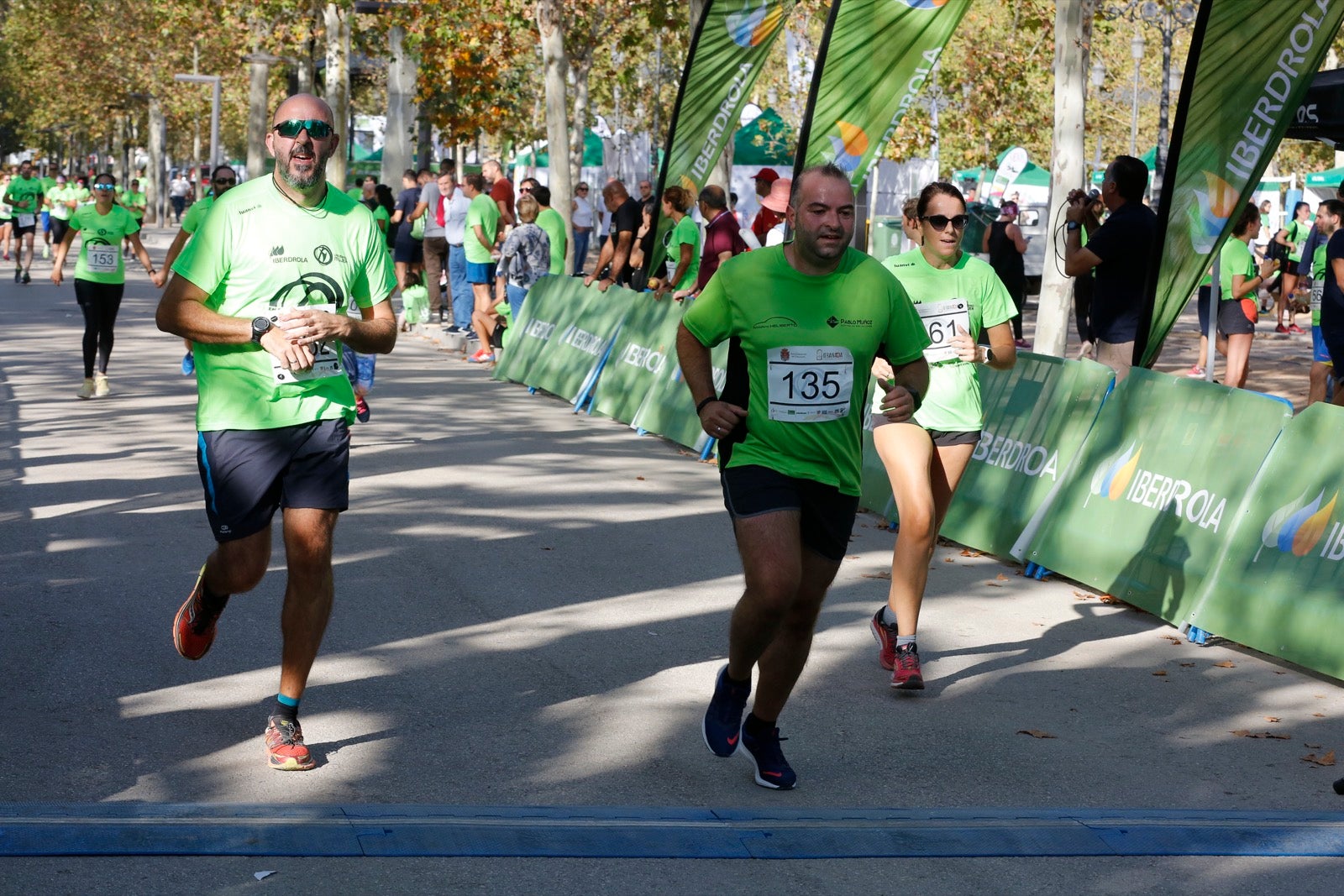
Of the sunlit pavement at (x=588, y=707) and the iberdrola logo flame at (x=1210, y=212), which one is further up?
the iberdrola logo flame at (x=1210, y=212)

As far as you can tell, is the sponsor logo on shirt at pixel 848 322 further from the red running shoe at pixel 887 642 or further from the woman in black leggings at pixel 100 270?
the woman in black leggings at pixel 100 270

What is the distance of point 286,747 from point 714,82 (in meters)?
11.0

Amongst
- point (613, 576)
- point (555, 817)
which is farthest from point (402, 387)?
point (555, 817)

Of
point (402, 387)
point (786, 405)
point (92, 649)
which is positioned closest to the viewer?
point (786, 405)

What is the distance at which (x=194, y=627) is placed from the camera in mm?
5879

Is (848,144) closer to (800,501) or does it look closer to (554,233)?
(554,233)

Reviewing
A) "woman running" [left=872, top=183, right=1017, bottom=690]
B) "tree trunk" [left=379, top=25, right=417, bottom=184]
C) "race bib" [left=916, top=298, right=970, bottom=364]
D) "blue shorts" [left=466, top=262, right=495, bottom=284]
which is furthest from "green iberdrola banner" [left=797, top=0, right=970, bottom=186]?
"tree trunk" [left=379, top=25, right=417, bottom=184]

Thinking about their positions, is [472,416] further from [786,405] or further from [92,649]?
[786,405]

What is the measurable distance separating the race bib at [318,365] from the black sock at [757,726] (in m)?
1.72

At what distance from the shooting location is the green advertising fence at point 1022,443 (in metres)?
9.11

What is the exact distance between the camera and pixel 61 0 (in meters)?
58.6

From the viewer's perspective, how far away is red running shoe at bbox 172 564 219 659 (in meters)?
5.83

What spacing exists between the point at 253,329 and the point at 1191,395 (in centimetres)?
490

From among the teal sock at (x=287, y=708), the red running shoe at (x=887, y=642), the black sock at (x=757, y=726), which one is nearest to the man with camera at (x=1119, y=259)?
the red running shoe at (x=887, y=642)
